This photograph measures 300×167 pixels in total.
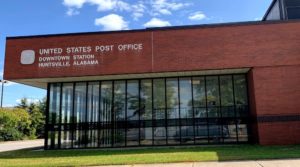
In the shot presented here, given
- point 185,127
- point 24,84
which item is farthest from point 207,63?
point 24,84

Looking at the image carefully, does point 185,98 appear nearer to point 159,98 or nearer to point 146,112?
point 159,98

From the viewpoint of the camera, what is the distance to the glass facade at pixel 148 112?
2144 centimetres

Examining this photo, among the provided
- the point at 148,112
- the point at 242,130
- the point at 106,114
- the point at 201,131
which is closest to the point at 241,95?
the point at 242,130

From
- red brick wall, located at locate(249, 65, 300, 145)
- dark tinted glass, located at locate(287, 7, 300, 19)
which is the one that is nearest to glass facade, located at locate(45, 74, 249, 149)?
red brick wall, located at locate(249, 65, 300, 145)

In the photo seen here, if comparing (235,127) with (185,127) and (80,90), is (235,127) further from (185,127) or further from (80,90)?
(80,90)

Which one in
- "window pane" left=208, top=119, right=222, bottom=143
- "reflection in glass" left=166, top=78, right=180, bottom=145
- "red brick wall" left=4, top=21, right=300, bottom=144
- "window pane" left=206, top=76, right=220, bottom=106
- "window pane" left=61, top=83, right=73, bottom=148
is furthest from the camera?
"window pane" left=61, top=83, right=73, bottom=148

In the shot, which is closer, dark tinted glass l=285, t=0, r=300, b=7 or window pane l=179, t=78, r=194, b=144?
window pane l=179, t=78, r=194, b=144

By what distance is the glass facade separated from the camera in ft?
70.3

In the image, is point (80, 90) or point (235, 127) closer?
point (235, 127)

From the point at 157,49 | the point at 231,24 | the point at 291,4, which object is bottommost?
the point at 157,49

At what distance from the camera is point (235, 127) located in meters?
21.3

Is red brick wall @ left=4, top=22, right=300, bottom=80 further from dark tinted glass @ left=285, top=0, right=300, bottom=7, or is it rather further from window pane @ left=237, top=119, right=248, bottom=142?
window pane @ left=237, top=119, right=248, bottom=142

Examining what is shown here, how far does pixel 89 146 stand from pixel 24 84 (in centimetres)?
628

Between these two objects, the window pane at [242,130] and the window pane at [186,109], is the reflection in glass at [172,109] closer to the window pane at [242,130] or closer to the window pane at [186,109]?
the window pane at [186,109]
